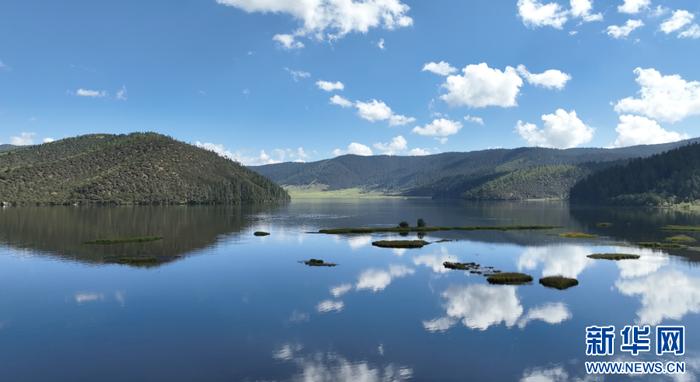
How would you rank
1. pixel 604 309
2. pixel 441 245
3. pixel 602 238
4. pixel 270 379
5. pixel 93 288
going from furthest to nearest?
pixel 602 238
pixel 441 245
pixel 93 288
pixel 604 309
pixel 270 379

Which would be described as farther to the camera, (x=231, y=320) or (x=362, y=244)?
(x=362, y=244)

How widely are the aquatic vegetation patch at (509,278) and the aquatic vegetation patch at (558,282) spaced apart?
239 centimetres

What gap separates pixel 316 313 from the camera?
5353 centimetres

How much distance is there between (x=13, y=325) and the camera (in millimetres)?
48000

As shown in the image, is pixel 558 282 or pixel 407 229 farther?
pixel 407 229

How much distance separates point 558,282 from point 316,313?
37416 mm

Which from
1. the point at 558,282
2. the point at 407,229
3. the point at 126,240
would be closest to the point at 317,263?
the point at 558,282

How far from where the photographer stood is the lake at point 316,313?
37719 millimetres

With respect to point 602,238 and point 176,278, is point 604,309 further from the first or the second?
point 602,238

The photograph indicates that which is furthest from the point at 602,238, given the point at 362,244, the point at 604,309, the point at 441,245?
the point at 604,309

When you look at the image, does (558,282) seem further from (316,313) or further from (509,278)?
(316,313)

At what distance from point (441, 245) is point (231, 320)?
7318cm

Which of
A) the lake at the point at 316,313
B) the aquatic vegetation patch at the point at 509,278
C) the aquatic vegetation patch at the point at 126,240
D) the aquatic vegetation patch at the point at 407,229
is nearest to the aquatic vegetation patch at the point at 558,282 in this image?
the lake at the point at 316,313

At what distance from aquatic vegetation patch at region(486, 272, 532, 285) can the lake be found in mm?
2133
